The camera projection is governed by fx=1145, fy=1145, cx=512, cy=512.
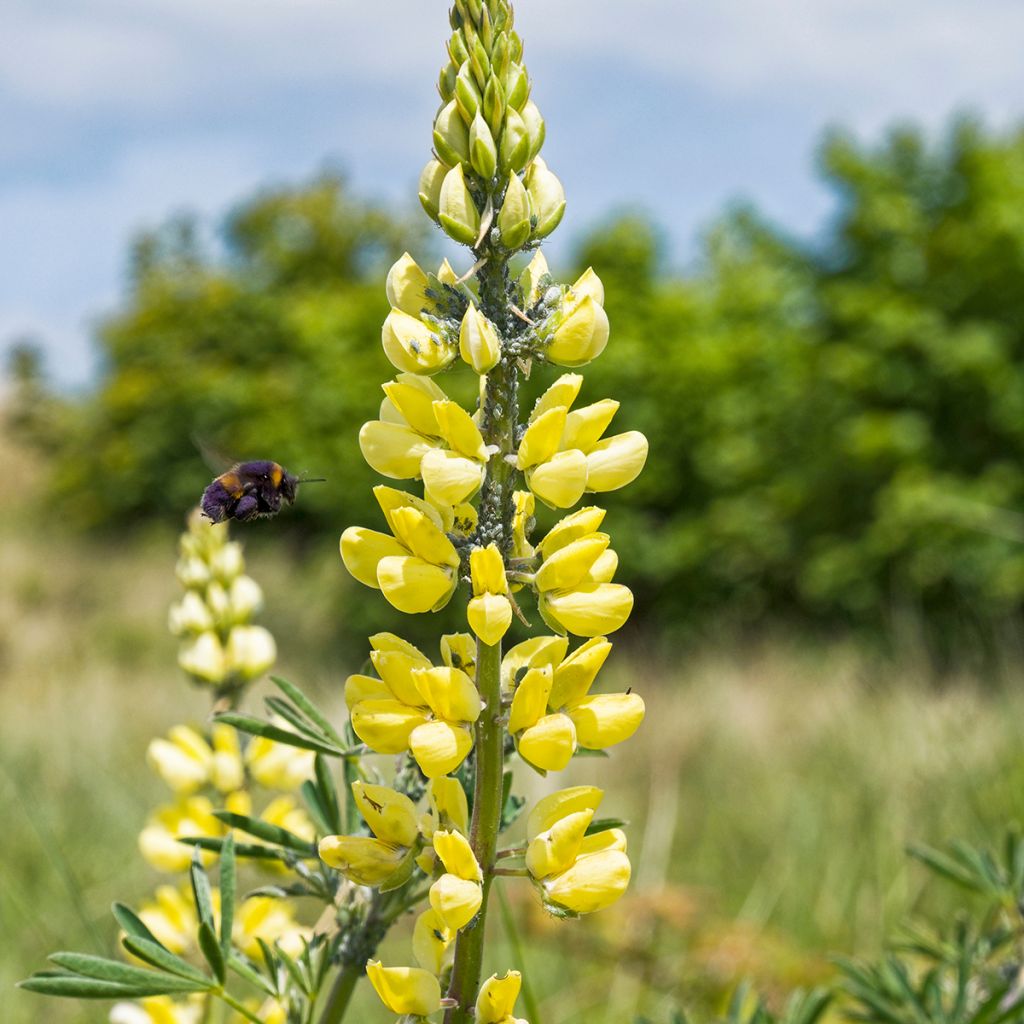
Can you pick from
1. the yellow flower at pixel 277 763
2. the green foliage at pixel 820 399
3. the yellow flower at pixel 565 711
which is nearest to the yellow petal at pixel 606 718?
the yellow flower at pixel 565 711

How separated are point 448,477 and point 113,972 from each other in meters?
0.48

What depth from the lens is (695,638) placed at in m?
10.8

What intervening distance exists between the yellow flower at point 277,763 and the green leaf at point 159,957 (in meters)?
0.46

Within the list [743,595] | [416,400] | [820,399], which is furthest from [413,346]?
[743,595]

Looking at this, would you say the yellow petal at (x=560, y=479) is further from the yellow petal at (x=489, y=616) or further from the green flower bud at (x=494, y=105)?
the green flower bud at (x=494, y=105)

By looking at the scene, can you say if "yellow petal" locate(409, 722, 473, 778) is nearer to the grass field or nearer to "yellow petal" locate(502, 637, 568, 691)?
"yellow petal" locate(502, 637, 568, 691)

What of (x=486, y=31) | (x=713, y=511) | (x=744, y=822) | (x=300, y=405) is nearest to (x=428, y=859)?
(x=486, y=31)

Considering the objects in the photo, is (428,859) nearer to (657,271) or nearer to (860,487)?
(860,487)

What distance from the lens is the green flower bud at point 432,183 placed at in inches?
38.4

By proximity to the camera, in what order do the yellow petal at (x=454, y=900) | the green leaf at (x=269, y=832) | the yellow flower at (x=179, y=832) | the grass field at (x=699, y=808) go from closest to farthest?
the yellow petal at (x=454, y=900) → the green leaf at (x=269, y=832) → the yellow flower at (x=179, y=832) → the grass field at (x=699, y=808)

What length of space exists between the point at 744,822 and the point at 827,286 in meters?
5.65

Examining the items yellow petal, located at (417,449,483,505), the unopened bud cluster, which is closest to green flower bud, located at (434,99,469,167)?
yellow petal, located at (417,449,483,505)

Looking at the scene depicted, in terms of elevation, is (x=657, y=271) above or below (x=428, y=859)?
above

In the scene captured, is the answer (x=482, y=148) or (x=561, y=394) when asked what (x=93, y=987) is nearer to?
(x=561, y=394)
